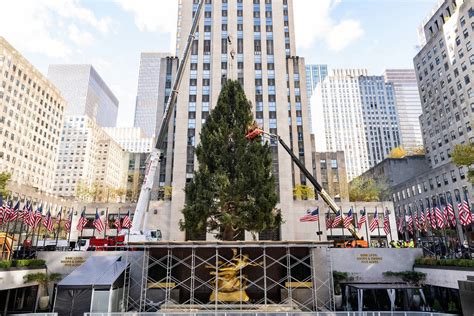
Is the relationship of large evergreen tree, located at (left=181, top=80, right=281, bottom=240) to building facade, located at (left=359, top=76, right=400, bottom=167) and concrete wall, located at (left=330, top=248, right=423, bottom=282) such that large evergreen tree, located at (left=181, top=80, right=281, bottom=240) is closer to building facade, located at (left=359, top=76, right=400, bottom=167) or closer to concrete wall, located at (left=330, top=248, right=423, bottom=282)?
concrete wall, located at (left=330, top=248, right=423, bottom=282)

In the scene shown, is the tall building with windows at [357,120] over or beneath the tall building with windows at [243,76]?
over

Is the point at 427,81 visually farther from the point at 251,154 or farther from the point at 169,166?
the point at 251,154

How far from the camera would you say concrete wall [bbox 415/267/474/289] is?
2336cm

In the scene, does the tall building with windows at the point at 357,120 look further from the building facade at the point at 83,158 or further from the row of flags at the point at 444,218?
the row of flags at the point at 444,218

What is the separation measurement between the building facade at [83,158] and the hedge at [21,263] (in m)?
118

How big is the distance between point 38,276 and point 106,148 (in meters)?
143

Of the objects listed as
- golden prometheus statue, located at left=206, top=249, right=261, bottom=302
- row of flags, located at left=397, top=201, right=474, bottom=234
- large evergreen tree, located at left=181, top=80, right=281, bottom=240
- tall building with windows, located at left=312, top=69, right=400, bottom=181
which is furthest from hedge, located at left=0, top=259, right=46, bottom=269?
tall building with windows, located at left=312, top=69, right=400, bottom=181

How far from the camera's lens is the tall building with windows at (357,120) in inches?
6708

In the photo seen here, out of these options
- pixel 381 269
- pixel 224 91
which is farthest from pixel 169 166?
pixel 381 269

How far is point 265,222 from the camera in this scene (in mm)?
28000

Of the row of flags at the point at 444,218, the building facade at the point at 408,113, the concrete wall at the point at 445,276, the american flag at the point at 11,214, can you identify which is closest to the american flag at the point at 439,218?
the row of flags at the point at 444,218

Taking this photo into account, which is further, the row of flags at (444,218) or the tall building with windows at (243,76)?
the tall building with windows at (243,76)

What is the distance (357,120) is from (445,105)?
3843 inches

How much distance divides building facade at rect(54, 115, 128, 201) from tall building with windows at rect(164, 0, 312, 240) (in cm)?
9870
